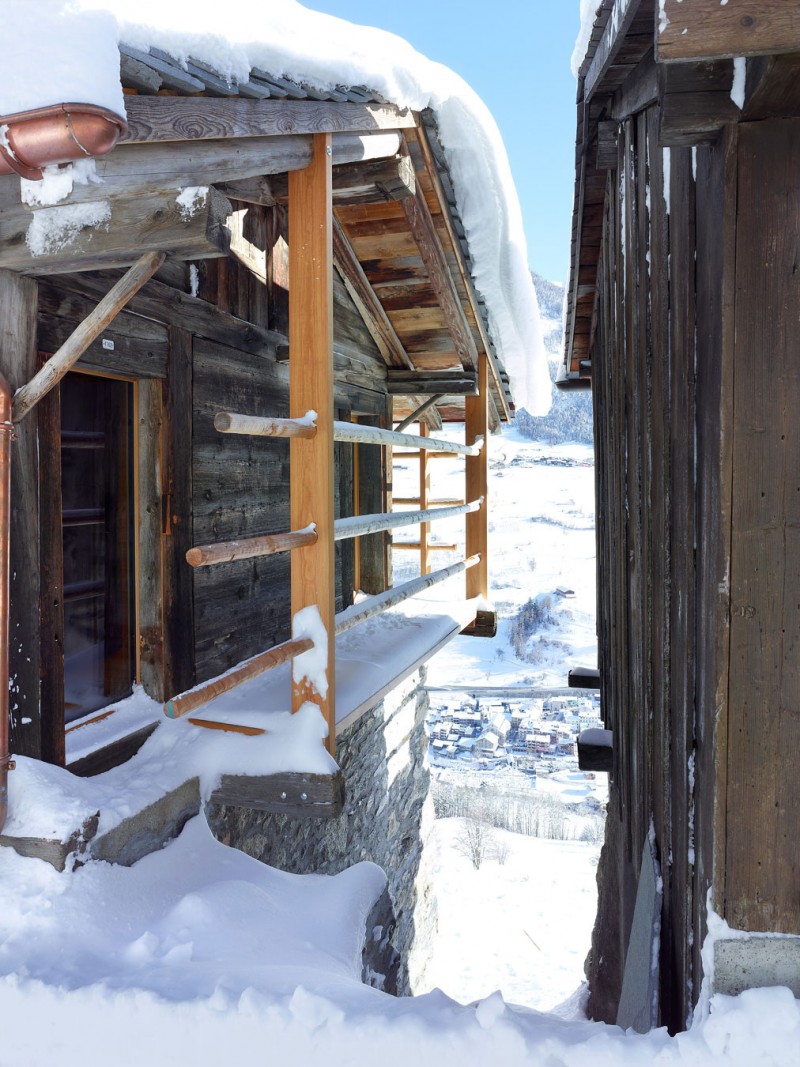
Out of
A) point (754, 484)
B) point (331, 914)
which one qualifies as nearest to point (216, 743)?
point (331, 914)

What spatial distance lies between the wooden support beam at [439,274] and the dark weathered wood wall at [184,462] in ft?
2.92

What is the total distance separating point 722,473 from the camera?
1.83 meters

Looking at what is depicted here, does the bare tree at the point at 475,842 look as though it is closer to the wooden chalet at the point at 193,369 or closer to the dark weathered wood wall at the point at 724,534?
A: the wooden chalet at the point at 193,369

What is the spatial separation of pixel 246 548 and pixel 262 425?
0.47 m

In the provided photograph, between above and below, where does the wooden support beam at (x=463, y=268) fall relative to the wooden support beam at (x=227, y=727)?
above

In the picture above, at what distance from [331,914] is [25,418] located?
7.73 ft

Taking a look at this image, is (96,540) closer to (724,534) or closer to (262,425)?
(262,425)

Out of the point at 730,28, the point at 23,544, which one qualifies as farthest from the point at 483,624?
the point at 730,28

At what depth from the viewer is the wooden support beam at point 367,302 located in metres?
5.60

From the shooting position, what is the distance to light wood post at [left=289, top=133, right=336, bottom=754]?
10.6 ft

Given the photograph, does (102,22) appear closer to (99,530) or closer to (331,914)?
(99,530)

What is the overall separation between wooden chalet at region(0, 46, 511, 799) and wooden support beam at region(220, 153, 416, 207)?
0.04 feet

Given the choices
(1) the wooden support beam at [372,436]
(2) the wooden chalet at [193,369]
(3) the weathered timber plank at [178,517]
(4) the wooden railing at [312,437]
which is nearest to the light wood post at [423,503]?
(2) the wooden chalet at [193,369]

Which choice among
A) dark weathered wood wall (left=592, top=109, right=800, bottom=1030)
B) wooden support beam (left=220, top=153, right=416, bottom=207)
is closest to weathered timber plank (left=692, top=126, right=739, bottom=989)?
dark weathered wood wall (left=592, top=109, right=800, bottom=1030)
